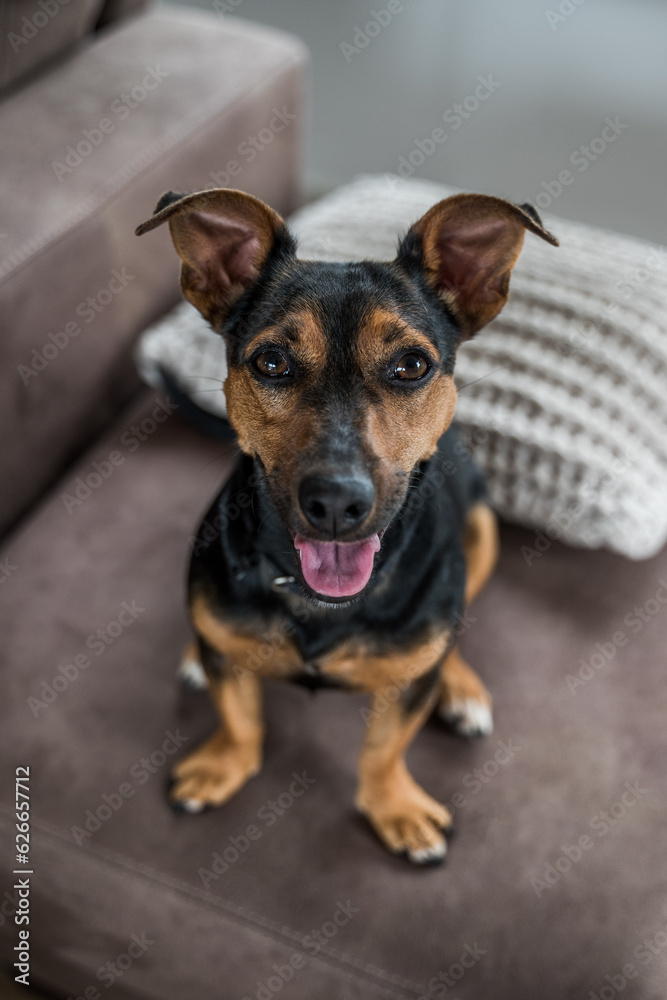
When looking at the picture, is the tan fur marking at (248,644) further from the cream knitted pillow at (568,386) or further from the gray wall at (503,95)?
the gray wall at (503,95)

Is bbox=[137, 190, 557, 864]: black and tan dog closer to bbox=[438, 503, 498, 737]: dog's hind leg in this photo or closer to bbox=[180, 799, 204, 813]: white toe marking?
bbox=[180, 799, 204, 813]: white toe marking

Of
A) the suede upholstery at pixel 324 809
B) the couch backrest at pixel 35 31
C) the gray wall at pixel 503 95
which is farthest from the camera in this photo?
the gray wall at pixel 503 95

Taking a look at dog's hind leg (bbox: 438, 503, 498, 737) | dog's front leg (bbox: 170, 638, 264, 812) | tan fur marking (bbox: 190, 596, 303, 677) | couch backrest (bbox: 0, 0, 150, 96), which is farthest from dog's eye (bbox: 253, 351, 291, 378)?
couch backrest (bbox: 0, 0, 150, 96)

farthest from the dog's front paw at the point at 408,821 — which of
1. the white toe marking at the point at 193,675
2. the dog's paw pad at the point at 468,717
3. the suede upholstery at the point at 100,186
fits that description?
the suede upholstery at the point at 100,186

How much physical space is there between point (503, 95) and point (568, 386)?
2.65 meters

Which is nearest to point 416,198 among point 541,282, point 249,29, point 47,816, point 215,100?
point 541,282

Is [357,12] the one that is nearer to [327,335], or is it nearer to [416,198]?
[416,198]

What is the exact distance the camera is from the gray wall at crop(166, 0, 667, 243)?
3939 millimetres

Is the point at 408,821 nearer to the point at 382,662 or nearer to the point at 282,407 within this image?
the point at 382,662

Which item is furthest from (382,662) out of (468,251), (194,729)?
(468,251)

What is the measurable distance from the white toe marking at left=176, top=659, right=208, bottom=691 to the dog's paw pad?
598 millimetres

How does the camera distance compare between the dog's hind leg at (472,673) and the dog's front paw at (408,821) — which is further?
the dog's hind leg at (472,673)

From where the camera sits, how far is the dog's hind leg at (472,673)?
6.31 ft

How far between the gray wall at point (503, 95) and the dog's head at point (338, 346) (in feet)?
8.89
